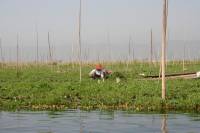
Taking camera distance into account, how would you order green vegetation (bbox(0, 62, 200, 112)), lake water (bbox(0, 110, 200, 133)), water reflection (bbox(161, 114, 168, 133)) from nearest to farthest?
water reflection (bbox(161, 114, 168, 133))
lake water (bbox(0, 110, 200, 133))
green vegetation (bbox(0, 62, 200, 112))

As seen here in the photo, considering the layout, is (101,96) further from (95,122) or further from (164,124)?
(164,124)

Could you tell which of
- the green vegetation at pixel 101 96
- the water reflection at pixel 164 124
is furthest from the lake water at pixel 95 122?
the green vegetation at pixel 101 96

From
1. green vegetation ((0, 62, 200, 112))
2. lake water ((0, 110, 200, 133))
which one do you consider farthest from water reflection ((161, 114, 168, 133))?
green vegetation ((0, 62, 200, 112))

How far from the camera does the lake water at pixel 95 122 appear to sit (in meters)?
12.8

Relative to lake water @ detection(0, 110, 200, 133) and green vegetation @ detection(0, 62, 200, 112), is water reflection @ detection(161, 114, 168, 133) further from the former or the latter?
green vegetation @ detection(0, 62, 200, 112)

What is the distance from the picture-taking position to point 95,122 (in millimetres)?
14547

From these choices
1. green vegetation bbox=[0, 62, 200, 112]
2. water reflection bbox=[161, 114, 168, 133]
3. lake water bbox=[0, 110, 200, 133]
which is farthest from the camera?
green vegetation bbox=[0, 62, 200, 112]

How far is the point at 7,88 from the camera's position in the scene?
2384 centimetres

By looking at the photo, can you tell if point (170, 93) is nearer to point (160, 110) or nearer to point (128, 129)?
point (160, 110)

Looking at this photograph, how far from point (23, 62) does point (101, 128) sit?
52048 millimetres

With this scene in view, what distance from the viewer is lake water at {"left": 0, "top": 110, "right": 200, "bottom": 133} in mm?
12820

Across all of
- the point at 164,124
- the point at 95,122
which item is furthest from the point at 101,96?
the point at 164,124

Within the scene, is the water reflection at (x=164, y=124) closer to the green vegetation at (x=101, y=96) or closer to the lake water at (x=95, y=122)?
the lake water at (x=95, y=122)

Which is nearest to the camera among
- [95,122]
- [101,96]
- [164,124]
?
[164,124]
